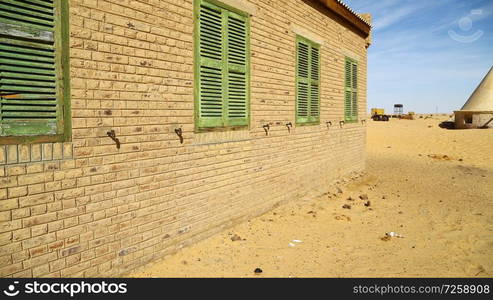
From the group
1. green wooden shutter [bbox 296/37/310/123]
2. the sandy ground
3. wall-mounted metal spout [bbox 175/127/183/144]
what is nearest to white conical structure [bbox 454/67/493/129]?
the sandy ground

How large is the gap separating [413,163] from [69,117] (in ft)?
47.9

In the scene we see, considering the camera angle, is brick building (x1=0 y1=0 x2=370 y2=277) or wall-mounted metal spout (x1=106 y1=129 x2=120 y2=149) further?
wall-mounted metal spout (x1=106 y1=129 x2=120 y2=149)

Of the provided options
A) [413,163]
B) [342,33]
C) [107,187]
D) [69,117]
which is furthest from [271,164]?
[413,163]

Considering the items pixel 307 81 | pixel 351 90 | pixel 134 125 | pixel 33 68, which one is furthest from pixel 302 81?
pixel 33 68

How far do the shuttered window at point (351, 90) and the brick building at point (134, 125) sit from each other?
3706 millimetres

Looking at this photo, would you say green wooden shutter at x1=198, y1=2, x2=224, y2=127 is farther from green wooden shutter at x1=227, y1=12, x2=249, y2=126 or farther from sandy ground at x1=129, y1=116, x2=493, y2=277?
sandy ground at x1=129, y1=116, x2=493, y2=277

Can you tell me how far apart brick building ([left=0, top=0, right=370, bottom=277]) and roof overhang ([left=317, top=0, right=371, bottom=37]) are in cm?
194

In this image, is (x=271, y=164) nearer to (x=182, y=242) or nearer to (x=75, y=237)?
(x=182, y=242)

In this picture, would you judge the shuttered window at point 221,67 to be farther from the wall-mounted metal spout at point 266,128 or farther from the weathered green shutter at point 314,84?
the weathered green shutter at point 314,84

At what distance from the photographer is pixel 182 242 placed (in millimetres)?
4828

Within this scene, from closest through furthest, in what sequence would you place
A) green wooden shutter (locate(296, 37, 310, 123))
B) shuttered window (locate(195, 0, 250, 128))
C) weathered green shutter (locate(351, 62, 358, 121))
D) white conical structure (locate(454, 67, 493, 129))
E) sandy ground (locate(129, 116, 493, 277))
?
sandy ground (locate(129, 116, 493, 277)) → shuttered window (locate(195, 0, 250, 128)) → green wooden shutter (locate(296, 37, 310, 123)) → weathered green shutter (locate(351, 62, 358, 121)) → white conical structure (locate(454, 67, 493, 129))

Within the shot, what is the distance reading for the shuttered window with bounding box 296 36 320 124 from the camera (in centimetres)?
776

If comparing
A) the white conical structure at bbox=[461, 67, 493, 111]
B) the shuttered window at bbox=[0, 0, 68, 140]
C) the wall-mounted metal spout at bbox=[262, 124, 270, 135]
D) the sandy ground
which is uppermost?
the white conical structure at bbox=[461, 67, 493, 111]

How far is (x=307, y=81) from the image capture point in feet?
26.6
